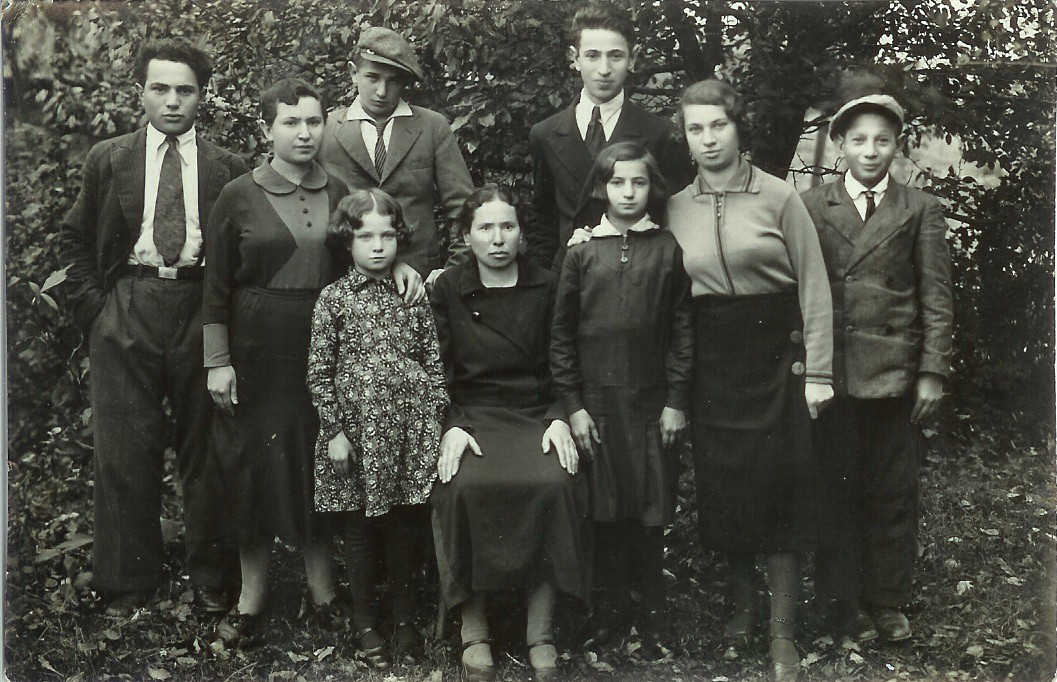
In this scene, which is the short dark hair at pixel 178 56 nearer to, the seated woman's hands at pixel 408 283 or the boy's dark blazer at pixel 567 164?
the seated woman's hands at pixel 408 283

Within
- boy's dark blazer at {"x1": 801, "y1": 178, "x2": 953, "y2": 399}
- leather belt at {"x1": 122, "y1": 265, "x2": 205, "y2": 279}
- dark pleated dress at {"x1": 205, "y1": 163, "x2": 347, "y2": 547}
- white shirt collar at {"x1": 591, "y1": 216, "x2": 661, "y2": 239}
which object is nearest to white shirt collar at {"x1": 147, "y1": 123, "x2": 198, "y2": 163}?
dark pleated dress at {"x1": 205, "y1": 163, "x2": 347, "y2": 547}

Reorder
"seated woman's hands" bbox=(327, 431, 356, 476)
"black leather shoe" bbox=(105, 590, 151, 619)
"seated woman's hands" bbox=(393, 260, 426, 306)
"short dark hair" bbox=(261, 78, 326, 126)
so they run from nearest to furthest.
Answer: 1. "seated woman's hands" bbox=(327, 431, 356, 476)
2. "seated woman's hands" bbox=(393, 260, 426, 306)
3. "short dark hair" bbox=(261, 78, 326, 126)
4. "black leather shoe" bbox=(105, 590, 151, 619)

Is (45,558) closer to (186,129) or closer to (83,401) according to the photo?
(83,401)

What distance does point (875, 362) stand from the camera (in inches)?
153

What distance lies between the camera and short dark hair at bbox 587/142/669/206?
3795 millimetres

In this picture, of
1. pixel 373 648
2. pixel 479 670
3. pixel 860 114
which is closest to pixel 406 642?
pixel 373 648

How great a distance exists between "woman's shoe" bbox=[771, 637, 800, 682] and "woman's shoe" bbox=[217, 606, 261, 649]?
84.1 inches

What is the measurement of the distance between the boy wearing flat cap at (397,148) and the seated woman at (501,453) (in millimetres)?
199

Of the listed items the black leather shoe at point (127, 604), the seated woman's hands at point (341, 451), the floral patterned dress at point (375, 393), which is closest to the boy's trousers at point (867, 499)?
the floral patterned dress at point (375, 393)

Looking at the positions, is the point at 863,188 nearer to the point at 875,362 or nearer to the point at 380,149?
the point at 875,362

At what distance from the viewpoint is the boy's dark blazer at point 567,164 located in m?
3.97

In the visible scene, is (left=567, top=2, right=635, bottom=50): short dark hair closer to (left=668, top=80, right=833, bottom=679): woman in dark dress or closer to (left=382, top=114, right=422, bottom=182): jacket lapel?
(left=668, top=80, right=833, bottom=679): woman in dark dress

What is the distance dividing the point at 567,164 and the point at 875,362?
58.5 inches

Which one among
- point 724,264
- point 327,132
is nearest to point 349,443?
Result: point 327,132
